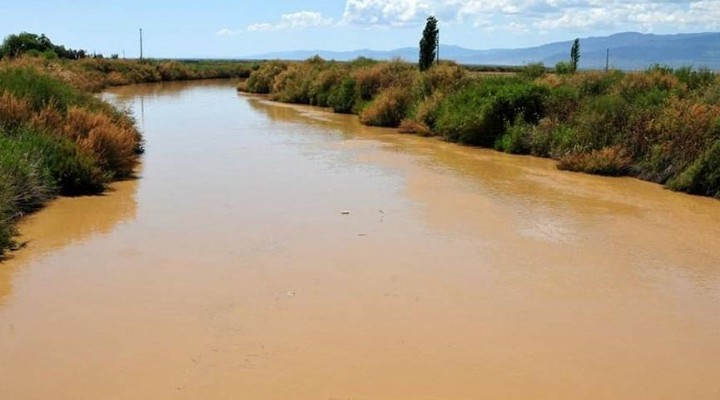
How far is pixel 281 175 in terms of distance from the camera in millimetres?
14406

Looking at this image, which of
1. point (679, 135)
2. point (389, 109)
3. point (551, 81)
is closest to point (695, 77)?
point (551, 81)

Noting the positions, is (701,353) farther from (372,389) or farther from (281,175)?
(281,175)

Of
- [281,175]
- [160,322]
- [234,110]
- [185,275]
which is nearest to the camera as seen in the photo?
[160,322]

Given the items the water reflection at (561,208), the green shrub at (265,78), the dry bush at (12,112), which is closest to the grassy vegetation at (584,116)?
the water reflection at (561,208)

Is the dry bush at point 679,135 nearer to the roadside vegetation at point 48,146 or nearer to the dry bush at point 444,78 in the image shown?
the dry bush at point 444,78

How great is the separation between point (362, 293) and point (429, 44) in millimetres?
26125

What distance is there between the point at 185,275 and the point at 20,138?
5.21 m

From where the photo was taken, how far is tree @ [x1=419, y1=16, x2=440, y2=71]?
31.6m

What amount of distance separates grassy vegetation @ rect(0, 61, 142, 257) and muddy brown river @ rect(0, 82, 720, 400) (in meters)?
0.45

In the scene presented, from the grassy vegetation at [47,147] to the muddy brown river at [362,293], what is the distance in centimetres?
45

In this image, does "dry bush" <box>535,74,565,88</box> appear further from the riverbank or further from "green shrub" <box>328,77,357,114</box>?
the riverbank

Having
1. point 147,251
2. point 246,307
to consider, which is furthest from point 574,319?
point 147,251

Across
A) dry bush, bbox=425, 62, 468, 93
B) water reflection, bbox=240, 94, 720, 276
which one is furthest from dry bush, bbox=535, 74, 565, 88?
water reflection, bbox=240, 94, 720, 276

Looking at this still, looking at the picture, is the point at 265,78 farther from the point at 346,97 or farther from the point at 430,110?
the point at 430,110
